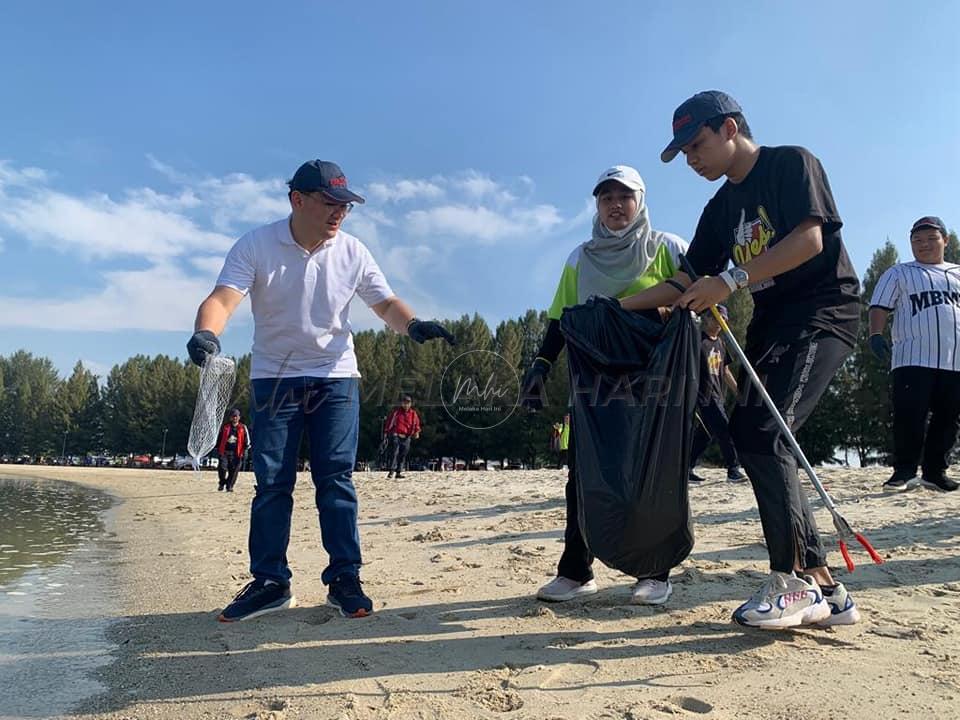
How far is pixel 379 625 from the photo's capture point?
2.69 meters

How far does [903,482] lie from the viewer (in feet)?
18.0

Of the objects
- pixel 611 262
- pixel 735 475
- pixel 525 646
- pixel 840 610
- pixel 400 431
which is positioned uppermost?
pixel 611 262

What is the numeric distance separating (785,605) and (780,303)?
3.73ft

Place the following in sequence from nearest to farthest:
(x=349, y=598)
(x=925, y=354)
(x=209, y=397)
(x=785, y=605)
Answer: (x=785, y=605), (x=349, y=598), (x=209, y=397), (x=925, y=354)

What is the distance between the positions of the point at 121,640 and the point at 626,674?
1923 millimetres

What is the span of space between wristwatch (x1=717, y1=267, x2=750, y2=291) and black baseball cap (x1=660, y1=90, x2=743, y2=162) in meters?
0.56

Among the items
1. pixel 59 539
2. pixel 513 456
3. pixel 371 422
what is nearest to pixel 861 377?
pixel 513 456

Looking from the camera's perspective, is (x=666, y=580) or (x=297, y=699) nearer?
(x=297, y=699)

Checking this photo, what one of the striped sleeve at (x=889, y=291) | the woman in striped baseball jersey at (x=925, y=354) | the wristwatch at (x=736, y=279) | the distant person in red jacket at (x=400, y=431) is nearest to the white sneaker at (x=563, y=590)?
the wristwatch at (x=736, y=279)

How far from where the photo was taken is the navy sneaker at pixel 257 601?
282 centimetres

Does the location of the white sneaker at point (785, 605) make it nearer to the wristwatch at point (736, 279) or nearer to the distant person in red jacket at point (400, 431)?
the wristwatch at point (736, 279)

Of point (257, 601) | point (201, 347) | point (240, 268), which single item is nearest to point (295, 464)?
point (257, 601)

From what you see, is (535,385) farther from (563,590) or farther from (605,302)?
(563,590)

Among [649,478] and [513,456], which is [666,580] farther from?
[513,456]
